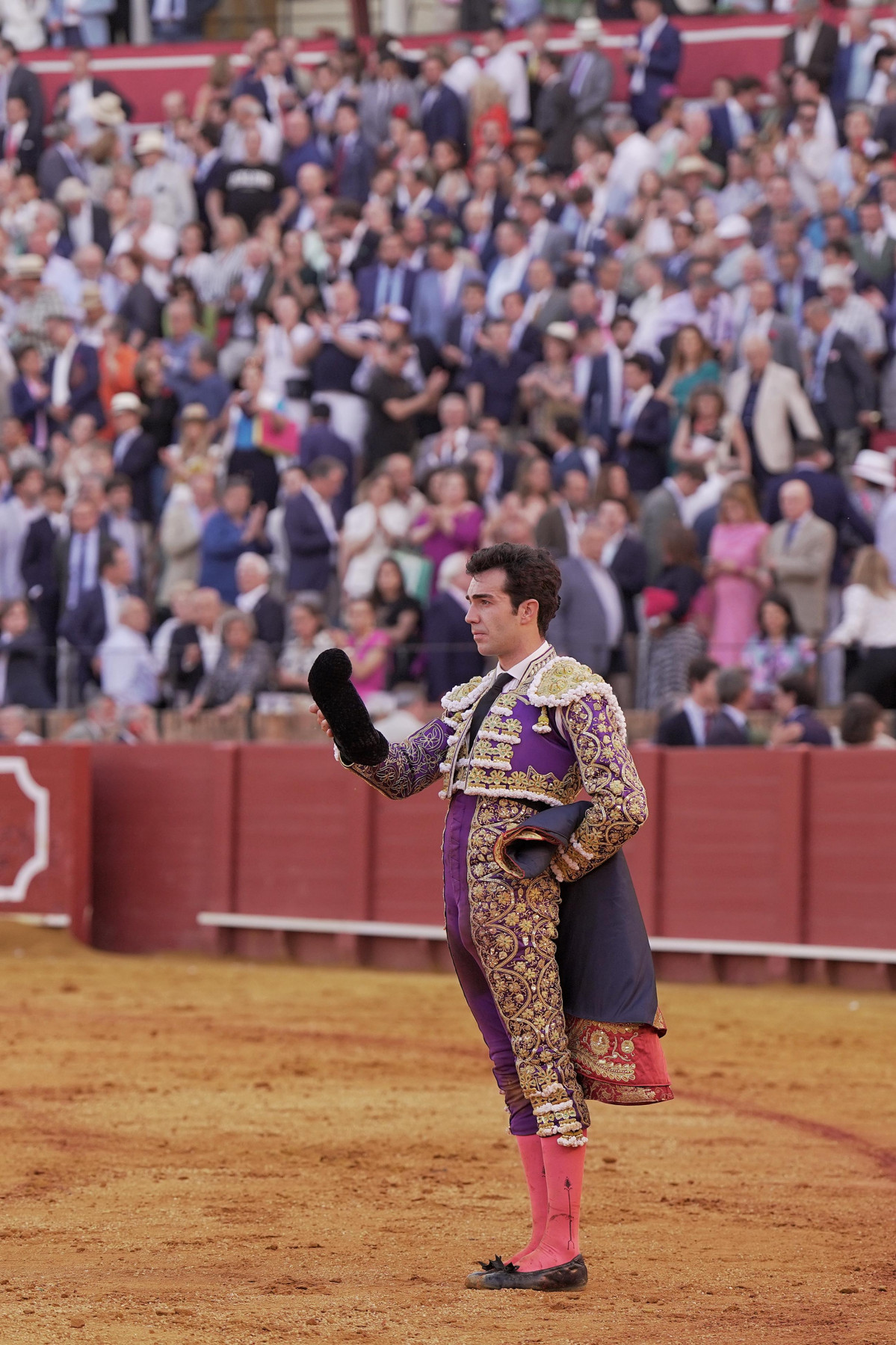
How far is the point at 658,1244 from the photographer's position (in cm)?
467

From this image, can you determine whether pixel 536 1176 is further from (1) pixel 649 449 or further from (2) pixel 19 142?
(2) pixel 19 142

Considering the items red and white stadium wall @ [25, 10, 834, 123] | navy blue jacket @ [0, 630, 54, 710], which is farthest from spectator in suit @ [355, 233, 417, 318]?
red and white stadium wall @ [25, 10, 834, 123]

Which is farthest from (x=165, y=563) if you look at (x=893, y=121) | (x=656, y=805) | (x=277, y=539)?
(x=893, y=121)

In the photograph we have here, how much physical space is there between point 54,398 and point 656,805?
5.99 metres

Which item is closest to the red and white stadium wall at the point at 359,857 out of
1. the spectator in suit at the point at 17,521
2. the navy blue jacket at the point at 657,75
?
the spectator in suit at the point at 17,521

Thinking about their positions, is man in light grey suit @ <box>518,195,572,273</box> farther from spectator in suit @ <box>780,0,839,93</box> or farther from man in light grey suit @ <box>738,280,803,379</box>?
man in light grey suit @ <box>738,280,803,379</box>

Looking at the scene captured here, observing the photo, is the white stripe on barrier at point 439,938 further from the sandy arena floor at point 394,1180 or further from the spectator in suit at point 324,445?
the spectator in suit at point 324,445

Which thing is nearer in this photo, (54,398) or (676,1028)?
(676,1028)

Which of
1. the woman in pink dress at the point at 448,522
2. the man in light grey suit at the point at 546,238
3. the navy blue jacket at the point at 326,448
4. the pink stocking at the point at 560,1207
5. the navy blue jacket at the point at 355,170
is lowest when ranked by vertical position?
the pink stocking at the point at 560,1207

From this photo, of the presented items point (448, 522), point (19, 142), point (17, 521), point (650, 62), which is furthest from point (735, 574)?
point (19, 142)

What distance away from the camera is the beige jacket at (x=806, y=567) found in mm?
10102

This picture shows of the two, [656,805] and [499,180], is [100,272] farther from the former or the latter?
[656,805]

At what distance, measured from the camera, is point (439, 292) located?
13.0 m

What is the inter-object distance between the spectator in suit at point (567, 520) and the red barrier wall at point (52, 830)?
2807 millimetres
